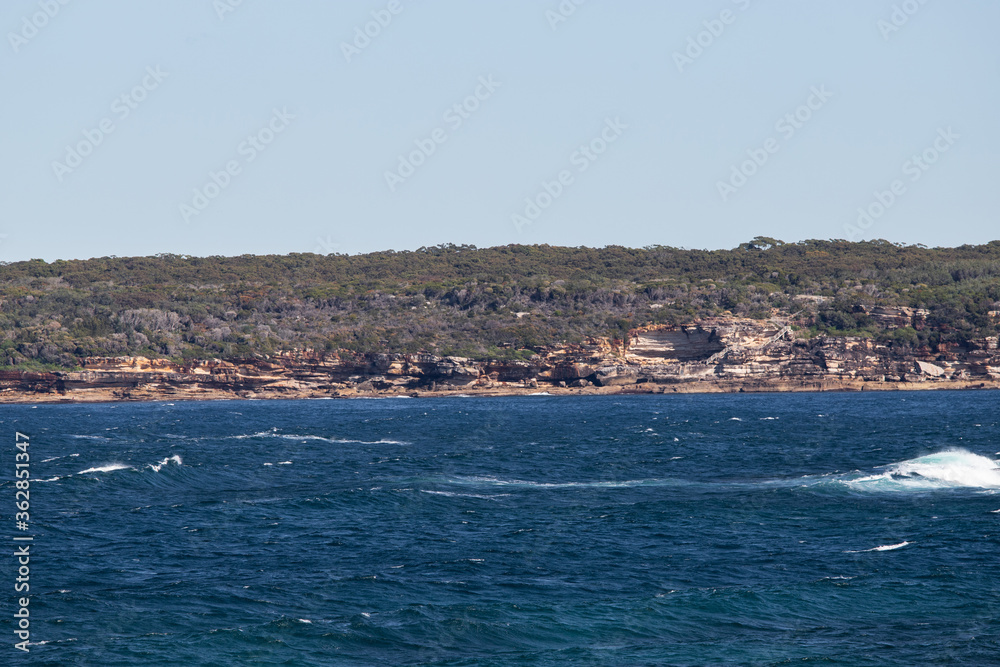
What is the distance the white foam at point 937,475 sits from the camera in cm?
Answer: 4388

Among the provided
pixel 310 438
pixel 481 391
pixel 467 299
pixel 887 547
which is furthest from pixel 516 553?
pixel 467 299

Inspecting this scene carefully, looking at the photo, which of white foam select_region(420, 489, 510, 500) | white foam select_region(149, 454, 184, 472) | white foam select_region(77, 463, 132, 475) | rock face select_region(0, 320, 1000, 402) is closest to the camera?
white foam select_region(420, 489, 510, 500)

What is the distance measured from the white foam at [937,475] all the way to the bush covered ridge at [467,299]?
7522 centimetres

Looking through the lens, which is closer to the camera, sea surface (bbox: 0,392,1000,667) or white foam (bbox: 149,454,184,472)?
sea surface (bbox: 0,392,1000,667)

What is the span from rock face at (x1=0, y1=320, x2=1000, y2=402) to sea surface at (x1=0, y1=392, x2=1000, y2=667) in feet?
192

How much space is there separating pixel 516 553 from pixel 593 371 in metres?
95.6

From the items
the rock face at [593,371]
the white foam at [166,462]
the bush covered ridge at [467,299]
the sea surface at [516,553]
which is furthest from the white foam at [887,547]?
the bush covered ridge at [467,299]

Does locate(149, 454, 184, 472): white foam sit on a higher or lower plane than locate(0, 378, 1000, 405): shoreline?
lower

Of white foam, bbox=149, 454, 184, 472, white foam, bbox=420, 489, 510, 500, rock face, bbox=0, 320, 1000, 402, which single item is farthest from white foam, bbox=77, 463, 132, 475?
rock face, bbox=0, 320, 1000, 402

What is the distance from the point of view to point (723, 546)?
107ft

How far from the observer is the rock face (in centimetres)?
12075

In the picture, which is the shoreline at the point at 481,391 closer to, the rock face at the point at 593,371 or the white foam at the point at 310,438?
the rock face at the point at 593,371

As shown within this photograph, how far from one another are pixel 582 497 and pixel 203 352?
93878 mm

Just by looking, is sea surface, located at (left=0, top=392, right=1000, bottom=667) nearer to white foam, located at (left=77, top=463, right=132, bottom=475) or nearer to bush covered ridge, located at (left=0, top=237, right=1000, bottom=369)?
white foam, located at (left=77, top=463, right=132, bottom=475)
